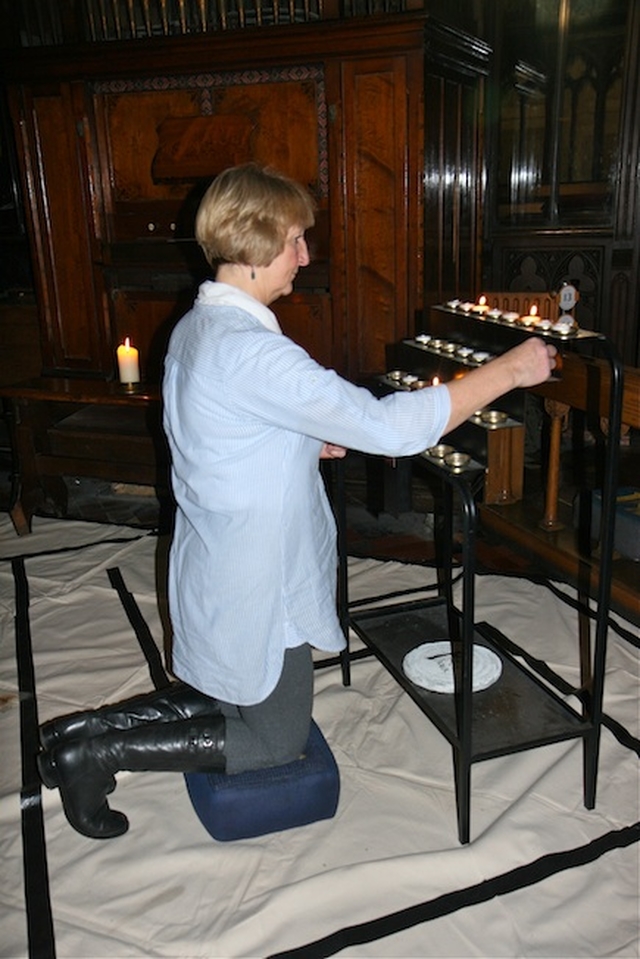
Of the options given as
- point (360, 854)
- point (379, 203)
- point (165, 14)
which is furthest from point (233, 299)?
point (165, 14)

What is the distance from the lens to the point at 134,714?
74.8 inches

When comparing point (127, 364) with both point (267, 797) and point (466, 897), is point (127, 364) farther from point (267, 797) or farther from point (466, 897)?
point (466, 897)

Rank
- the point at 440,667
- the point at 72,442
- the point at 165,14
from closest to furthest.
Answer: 1. the point at 440,667
2. the point at 72,442
3. the point at 165,14

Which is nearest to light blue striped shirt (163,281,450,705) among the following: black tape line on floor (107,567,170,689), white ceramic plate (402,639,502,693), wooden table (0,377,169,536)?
white ceramic plate (402,639,502,693)

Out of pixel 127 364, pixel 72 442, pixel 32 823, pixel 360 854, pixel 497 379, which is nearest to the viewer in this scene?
pixel 497 379

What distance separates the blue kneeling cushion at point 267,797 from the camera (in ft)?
6.16

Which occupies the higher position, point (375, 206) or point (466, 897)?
point (375, 206)

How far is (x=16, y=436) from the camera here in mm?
3809

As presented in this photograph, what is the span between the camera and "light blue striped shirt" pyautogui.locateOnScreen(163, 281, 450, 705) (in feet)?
4.98

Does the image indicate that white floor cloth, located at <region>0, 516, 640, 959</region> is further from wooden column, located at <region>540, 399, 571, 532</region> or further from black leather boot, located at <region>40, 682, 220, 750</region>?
wooden column, located at <region>540, 399, 571, 532</region>

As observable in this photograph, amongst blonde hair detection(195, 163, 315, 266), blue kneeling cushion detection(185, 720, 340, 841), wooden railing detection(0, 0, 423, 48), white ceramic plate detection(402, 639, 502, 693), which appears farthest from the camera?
wooden railing detection(0, 0, 423, 48)

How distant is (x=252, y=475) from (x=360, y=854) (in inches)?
35.5

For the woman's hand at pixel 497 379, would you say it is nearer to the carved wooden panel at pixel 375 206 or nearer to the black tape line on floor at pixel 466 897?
the black tape line on floor at pixel 466 897

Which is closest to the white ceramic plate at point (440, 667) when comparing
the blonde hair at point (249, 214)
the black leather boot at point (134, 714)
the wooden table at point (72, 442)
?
the black leather boot at point (134, 714)
